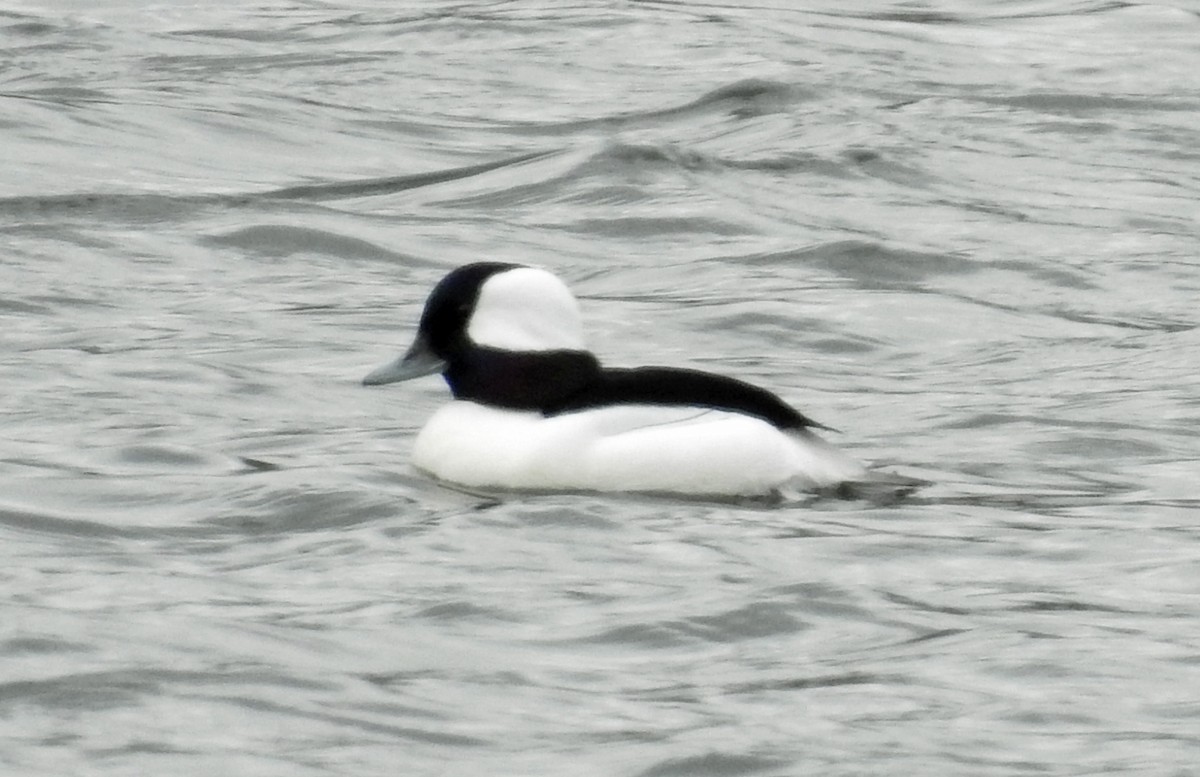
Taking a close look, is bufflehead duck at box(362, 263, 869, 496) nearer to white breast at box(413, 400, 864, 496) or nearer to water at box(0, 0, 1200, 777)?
white breast at box(413, 400, 864, 496)

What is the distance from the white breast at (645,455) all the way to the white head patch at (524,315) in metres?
0.27

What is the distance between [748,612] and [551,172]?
299 inches

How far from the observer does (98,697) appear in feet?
21.3

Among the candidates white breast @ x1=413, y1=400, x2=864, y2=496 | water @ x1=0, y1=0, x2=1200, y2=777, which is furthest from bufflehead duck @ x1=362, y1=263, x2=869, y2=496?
water @ x1=0, y1=0, x2=1200, y2=777

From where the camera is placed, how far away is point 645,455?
8.38 meters

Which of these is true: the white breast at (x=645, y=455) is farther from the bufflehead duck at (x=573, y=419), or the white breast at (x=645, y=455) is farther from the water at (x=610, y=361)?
the water at (x=610, y=361)

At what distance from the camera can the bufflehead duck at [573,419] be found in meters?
8.41

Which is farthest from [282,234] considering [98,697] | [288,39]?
[98,697]

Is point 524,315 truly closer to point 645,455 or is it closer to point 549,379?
point 549,379

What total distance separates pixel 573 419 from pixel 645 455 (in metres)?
0.25

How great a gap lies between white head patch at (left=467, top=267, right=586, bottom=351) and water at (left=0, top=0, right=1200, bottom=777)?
0.50 m

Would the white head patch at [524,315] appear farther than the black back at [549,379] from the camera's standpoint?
Yes

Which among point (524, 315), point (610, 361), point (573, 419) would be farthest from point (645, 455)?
point (610, 361)

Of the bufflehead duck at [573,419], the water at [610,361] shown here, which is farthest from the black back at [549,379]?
the water at [610,361]
